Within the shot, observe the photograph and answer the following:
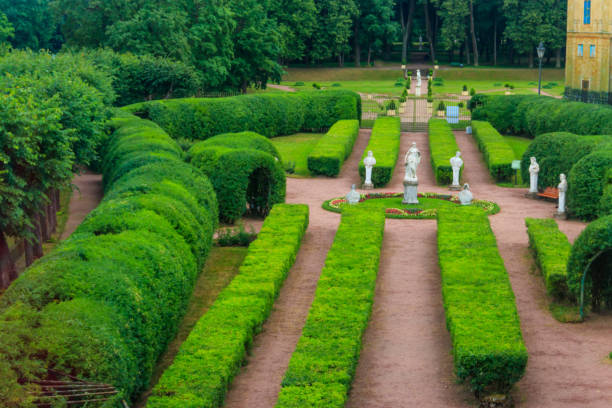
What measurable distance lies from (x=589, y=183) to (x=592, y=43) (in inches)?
1120

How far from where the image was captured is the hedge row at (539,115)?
3756 cm

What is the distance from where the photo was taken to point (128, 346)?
13516mm

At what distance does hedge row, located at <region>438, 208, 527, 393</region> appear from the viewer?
14.4 m

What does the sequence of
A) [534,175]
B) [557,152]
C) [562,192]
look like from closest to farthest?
[562,192] → [557,152] → [534,175]

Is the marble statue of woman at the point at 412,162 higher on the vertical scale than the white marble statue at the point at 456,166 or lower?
higher

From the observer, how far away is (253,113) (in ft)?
154

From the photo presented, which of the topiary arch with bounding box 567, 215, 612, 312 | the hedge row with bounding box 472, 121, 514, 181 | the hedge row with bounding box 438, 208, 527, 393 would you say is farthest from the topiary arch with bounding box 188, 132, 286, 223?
the topiary arch with bounding box 567, 215, 612, 312

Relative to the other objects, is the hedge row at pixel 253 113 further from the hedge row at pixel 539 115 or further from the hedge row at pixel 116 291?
the hedge row at pixel 116 291

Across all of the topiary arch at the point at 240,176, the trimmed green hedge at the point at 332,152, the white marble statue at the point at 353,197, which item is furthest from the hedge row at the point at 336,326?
the trimmed green hedge at the point at 332,152

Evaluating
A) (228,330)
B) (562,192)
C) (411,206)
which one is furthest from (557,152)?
(228,330)

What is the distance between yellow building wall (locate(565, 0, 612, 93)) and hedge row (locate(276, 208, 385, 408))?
109ft

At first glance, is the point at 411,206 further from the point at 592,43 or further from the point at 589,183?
the point at 592,43

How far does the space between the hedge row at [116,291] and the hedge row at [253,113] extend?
21.3 meters

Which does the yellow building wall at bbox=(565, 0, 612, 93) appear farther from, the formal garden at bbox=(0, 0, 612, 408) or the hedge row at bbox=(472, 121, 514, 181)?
the hedge row at bbox=(472, 121, 514, 181)
